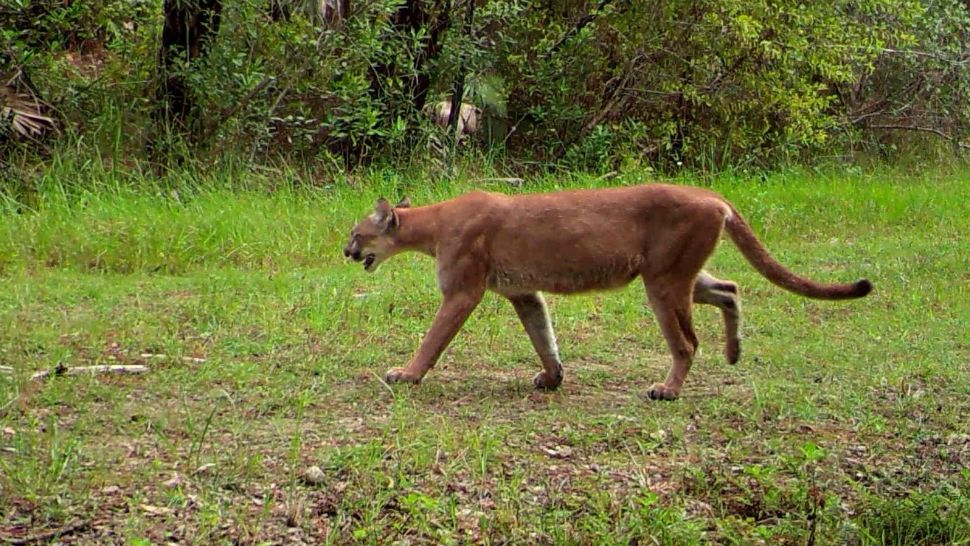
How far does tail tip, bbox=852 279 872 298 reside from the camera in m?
6.32

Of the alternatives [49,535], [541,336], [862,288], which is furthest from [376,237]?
[49,535]

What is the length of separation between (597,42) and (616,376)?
8113mm

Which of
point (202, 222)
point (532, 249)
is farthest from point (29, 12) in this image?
point (532, 249)

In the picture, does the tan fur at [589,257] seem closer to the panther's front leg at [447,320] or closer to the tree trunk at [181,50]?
the panther's front leg at [447,320]

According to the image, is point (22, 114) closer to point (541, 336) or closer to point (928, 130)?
point (541, 336)

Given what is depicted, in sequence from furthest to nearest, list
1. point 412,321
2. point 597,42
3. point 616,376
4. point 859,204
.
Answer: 1. point 597,42
2. point 859,204
3. point 412,321
4. point 616,376

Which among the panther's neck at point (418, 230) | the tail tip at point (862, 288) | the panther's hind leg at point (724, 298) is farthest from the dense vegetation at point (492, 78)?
the tail tip at point (862, 288)

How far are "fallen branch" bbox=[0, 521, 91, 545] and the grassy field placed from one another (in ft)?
0.04

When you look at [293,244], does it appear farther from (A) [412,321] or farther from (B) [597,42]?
(B) [597,42]

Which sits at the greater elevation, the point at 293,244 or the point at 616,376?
the point at 616,376

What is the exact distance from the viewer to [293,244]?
33.2 ft

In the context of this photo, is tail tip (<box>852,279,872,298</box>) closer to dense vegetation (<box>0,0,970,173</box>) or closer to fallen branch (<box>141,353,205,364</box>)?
fallen branch (<box>141,353,205,364</box>)

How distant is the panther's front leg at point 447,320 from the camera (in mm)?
6617

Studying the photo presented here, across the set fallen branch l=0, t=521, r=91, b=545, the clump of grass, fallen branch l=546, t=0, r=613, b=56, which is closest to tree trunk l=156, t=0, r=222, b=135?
fallen branch l=546, t=0, r=613, b=56
